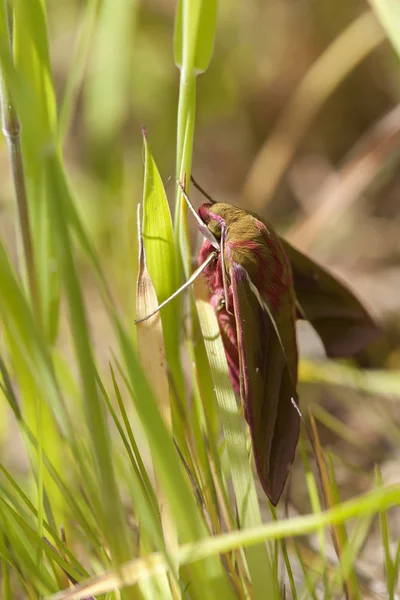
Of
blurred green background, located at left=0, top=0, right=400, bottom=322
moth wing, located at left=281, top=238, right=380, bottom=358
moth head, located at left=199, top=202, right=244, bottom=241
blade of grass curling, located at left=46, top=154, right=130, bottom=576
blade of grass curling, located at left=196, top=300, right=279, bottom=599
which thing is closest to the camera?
blade of grass curling, located at left=46, top=154, right=130, bottom=576

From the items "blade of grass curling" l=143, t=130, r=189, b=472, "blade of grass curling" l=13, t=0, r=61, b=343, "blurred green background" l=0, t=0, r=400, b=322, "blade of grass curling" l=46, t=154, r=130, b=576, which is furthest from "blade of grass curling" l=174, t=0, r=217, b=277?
"blurred green background" l=0, t=0, r=400, b=322

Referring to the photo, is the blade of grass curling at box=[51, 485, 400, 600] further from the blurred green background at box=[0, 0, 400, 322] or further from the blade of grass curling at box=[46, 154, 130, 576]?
the blurred green background at box=[0, 0, 400, 322]

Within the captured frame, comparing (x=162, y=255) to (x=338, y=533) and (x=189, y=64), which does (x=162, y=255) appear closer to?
(x=189, y=64)

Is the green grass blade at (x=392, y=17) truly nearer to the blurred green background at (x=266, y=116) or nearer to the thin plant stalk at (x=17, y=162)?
the thin plant stalk at (x=17, y=162)

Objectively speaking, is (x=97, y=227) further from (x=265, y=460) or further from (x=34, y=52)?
(x=265, y=460)

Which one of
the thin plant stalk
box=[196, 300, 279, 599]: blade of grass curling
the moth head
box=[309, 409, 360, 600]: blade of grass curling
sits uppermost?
the thin plant stalk
